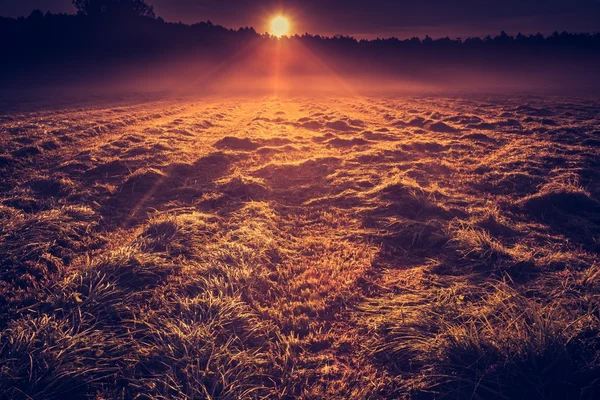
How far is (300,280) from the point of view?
14.5 ft

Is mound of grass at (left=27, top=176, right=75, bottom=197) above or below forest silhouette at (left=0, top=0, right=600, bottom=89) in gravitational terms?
below

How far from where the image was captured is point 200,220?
593cm

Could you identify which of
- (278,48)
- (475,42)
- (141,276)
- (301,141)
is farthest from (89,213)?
(475,42)

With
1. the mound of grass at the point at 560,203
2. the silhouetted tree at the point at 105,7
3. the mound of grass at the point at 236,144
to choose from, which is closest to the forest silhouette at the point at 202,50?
the silhouetted tree at the point at 105,7

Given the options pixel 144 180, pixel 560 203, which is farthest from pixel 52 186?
pixel 560 203

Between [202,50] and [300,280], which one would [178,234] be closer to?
[300,280]

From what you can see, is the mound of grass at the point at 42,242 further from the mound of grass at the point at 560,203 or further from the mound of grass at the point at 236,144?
the mound of grass at the point at 560,203

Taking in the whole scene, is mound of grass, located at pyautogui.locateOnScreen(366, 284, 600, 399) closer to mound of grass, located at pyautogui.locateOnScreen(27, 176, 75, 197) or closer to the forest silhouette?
mound of grass, located at pyautogui.locateOnScreen(27, 176, 75, 197)

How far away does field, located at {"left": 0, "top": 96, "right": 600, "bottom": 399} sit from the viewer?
2896 mm

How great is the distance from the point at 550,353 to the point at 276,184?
635cm

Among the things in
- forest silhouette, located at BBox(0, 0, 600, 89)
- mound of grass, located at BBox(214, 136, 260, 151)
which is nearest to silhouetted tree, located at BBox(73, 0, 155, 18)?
forest silhouette, located at BBox(0, 0, 600, 89)

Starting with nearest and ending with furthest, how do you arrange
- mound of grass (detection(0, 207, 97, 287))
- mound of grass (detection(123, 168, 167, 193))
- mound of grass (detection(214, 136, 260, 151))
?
mound of grass (detection(0, 207, 97, 287))
mound of grass (detection(123, 168, 167, 193))
mound of grass (detection(214, 136, 260, 151))

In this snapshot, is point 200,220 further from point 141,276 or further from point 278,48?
point 278,48

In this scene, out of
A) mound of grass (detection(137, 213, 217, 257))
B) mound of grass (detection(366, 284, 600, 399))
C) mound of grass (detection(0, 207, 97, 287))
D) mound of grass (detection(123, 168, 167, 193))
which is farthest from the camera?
mound of grass (detection(123, 168, 167, 193))
